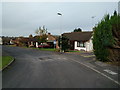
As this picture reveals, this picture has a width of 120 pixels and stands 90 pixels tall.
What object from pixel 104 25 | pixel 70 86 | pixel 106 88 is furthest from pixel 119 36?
pixel 70 86

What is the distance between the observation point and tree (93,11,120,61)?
12484mm

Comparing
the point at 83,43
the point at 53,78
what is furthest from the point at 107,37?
the point at 83,43

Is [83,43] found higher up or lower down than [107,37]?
lower down

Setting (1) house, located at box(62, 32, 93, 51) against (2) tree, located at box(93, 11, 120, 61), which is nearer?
(2) tree, located at box(93, 11, 120, 61)

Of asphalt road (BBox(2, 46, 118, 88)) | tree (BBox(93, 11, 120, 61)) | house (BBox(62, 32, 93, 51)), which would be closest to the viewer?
asphalt road (BBox(2, 46, 118, 88))

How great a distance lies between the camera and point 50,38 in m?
43.6

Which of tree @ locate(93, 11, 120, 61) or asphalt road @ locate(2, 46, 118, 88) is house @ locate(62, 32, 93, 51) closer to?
tree @ locate(93, 11, 120, 61)

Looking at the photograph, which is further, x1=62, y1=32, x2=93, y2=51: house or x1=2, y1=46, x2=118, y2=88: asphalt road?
x1=62, y1=32, x2=93, y2=51: house

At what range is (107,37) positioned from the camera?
12.7 meters

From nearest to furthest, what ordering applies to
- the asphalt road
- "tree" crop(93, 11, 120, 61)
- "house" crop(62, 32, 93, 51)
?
1. the asphalt road
2. "tree" crop(93, 11, 120, 61)
3. "house" crop(62, 32, 93, 51)

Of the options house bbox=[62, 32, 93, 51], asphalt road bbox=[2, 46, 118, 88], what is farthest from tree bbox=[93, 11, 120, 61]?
house bbox=[62, 32, 93, 51]

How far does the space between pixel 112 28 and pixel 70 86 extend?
32.5ft

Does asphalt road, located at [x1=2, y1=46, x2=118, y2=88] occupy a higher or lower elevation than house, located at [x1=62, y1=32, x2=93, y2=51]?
lower

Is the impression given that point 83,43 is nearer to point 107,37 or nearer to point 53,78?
point 107,37
